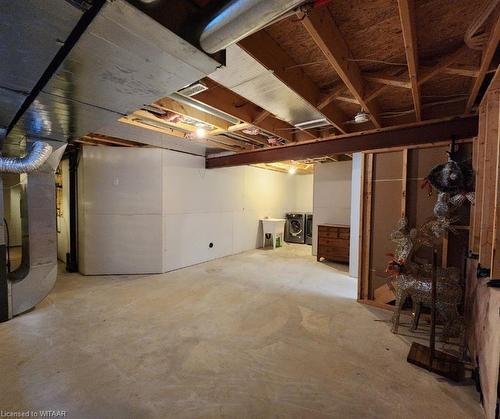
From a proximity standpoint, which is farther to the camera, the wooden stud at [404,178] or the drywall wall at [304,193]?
the drywall wall at [304,193]

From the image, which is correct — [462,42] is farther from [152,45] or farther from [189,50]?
[152,45]

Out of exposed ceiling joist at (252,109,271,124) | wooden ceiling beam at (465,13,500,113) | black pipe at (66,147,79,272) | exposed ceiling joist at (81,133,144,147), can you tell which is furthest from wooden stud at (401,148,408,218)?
black pipe at (66,147,79,272)

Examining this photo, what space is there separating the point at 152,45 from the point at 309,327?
268 cm


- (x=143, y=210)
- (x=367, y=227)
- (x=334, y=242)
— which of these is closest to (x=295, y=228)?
(x=334, y=242)

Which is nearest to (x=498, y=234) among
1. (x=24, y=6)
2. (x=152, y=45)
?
(x=152, y=45)

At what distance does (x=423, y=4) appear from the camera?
137 centimetres

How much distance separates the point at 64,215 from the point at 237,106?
4381 mm

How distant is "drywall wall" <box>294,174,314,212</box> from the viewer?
829cm

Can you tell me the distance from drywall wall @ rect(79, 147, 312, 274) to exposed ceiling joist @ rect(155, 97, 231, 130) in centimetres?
175

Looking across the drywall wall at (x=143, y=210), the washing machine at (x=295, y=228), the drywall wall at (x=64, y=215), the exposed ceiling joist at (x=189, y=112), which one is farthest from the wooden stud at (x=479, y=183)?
the drywall wall at (x=64, y=215)

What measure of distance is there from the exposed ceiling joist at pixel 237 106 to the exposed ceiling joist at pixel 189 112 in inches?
16.4

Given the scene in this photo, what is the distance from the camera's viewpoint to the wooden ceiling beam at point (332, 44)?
Answer: 1.29 meters

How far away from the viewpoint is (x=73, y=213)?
4.34 metres

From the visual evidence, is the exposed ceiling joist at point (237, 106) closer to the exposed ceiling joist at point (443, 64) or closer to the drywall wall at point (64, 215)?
the exposed ceiling joist at point (443, 64)
